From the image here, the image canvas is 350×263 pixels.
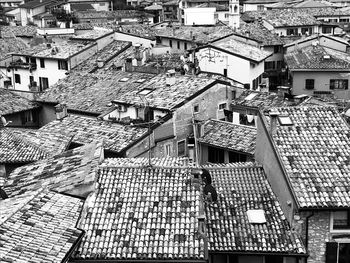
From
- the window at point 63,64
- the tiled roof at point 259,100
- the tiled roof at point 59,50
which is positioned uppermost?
the tiled roof at point 59,50

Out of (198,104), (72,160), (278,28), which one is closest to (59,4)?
(278,28)

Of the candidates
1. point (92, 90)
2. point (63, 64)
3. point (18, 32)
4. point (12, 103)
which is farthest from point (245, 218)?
point (18, 32)

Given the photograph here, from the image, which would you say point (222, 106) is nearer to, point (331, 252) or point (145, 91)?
point (145, 91)

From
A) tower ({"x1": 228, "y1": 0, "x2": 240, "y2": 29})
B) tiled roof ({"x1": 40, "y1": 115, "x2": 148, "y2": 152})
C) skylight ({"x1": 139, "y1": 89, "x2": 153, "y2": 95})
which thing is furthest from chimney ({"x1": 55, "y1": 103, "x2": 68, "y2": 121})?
tower ({"x1": 228, "y1": 0, "x2": 240, "y2": 29})

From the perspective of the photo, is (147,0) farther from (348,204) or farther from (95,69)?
(348,204)

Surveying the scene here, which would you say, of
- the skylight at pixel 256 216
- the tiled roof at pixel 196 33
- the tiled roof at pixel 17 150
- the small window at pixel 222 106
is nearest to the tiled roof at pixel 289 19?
the tiled roof at pixel 196 33

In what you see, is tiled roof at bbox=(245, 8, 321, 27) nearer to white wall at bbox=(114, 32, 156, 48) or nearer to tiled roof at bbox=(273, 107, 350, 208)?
white wall at bbox=(114, 32, 156, 48)

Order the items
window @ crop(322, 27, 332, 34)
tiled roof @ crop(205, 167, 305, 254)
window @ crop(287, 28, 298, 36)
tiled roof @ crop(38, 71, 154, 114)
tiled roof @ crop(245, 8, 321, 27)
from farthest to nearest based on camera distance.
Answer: window @ crop(322, 27, 332, 34) < tiled roof @ crop(245, 8, 321, 27) < window @ crop(287, 28, 298, 36) < tiled roof @ crop(38, 71, 154, 114) < tiled roof @ crop(205, 167, 305, 254)

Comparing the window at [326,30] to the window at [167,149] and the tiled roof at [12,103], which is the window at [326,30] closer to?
the tiled roof at [12,103]
